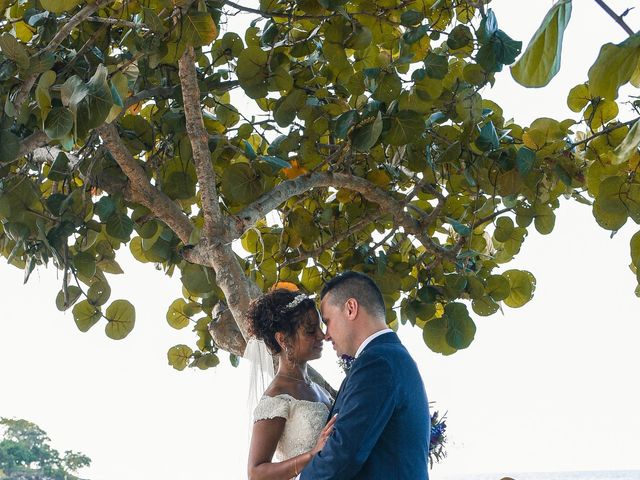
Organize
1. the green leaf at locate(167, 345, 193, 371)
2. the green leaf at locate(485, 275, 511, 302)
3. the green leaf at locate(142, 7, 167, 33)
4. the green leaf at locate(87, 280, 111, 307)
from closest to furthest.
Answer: the green leaf at locate(142, 7, 167, 33) → the green leaf at locate(87, 280, 111, 307) → the green leaf at locate(485, 275, 511, 302) → the green leaf at locate(167, 345, 193, 371)

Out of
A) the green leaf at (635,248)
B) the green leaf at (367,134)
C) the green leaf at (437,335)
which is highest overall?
the green leaf at (367,134)

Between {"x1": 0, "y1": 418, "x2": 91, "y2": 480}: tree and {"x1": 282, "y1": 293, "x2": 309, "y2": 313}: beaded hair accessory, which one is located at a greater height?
{"x1": 0, "y1": 418, "x2": 91, "y2": 480}: tree

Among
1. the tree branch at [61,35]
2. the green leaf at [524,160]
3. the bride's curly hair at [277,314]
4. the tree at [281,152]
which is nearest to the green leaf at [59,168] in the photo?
the tree at [281,152]

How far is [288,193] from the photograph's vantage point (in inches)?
89.8

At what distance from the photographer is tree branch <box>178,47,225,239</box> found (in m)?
2.13

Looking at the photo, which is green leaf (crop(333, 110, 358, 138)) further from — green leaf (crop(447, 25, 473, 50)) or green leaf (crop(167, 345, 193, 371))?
green leaf (crop(167, 345, 193, 371))

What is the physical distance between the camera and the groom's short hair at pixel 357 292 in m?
1.85

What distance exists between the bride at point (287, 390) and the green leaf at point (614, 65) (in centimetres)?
137

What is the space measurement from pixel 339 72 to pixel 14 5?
34.7 inches

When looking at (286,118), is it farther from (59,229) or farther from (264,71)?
(59,229)

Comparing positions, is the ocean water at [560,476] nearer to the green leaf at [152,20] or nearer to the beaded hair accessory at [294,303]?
the beaded hair accessory at [294,303]

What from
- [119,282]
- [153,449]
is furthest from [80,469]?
[119,282]

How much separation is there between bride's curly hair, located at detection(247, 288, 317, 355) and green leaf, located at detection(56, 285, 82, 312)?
0.51 meters

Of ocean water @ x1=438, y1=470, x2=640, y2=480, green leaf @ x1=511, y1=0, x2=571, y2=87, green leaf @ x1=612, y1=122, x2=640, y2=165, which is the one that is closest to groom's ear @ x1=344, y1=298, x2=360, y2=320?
green leaf @ x1=612, y1=122, x2=640, y2=165
